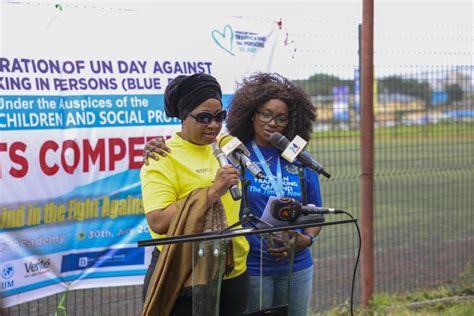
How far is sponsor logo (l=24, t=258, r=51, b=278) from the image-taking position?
4.62 m

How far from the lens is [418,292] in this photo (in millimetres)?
6957

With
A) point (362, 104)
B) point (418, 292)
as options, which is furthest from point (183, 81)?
point (418, 292)

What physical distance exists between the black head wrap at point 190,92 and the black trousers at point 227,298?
741mm

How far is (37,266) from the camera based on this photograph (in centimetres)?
466

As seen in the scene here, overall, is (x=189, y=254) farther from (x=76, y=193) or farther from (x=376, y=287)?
(x=376, y=287)

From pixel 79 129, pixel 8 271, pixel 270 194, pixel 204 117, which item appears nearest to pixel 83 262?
pixel 8 271

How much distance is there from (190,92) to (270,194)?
835mm

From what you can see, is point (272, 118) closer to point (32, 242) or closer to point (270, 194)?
point (270, 194)

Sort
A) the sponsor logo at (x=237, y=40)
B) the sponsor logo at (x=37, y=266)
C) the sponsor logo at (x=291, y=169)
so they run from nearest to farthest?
1. the sponsor logo at (x=291, y=169)
2. the sponsor logo at (x=37, y=266)
3. the sponsor logo at (x=237, y=40)

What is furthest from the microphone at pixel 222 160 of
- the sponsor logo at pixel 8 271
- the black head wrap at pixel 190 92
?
the sponsor logo at pixel 8 271

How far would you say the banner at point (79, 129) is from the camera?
4.51 m

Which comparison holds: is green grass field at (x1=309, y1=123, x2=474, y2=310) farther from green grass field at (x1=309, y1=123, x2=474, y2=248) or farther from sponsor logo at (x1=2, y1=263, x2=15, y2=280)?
sponsor logo at (x1=2, y1=263, x2=15, y2=280)

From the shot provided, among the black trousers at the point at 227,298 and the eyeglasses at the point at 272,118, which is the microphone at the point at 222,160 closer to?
the black trousers at the point at 227,298

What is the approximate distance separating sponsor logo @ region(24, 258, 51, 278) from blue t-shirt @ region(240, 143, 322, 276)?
152 cm
